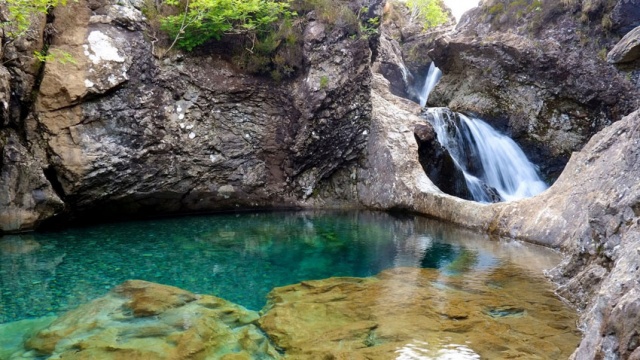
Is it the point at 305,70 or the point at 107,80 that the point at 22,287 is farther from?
the point at 305,70

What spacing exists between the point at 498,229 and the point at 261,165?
663 cm

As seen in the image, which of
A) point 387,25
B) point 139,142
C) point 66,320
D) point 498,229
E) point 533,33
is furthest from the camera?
point 387,25

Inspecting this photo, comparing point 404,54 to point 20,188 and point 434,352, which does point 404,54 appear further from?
point 434,352

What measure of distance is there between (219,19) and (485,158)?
9.39 m

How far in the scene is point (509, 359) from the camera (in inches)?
156

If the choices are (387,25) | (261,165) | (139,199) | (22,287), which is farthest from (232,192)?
(387,25)

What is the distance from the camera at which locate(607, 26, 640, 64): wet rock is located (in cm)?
614

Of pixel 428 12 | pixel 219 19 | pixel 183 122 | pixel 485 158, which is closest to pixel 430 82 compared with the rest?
pixel 485 158

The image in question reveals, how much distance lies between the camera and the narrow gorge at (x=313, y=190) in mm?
4805

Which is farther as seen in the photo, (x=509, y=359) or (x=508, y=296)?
(x=508, y=296)

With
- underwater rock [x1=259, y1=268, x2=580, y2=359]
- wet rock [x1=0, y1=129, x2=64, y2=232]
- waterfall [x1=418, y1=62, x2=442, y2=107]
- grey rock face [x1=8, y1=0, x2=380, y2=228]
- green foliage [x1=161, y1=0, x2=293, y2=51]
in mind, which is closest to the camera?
underwater rock [x1=259, y1=268, x2=580, y2=359]

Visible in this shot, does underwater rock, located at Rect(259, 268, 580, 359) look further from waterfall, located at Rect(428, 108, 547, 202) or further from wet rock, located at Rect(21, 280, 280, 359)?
waterfall, located at Rect(428, 108, 547, 202)

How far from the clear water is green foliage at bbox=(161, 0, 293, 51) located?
4.86 m

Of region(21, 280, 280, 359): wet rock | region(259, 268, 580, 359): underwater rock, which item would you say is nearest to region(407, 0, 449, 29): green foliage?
region(259, 268, 580, 359): underwater rock
